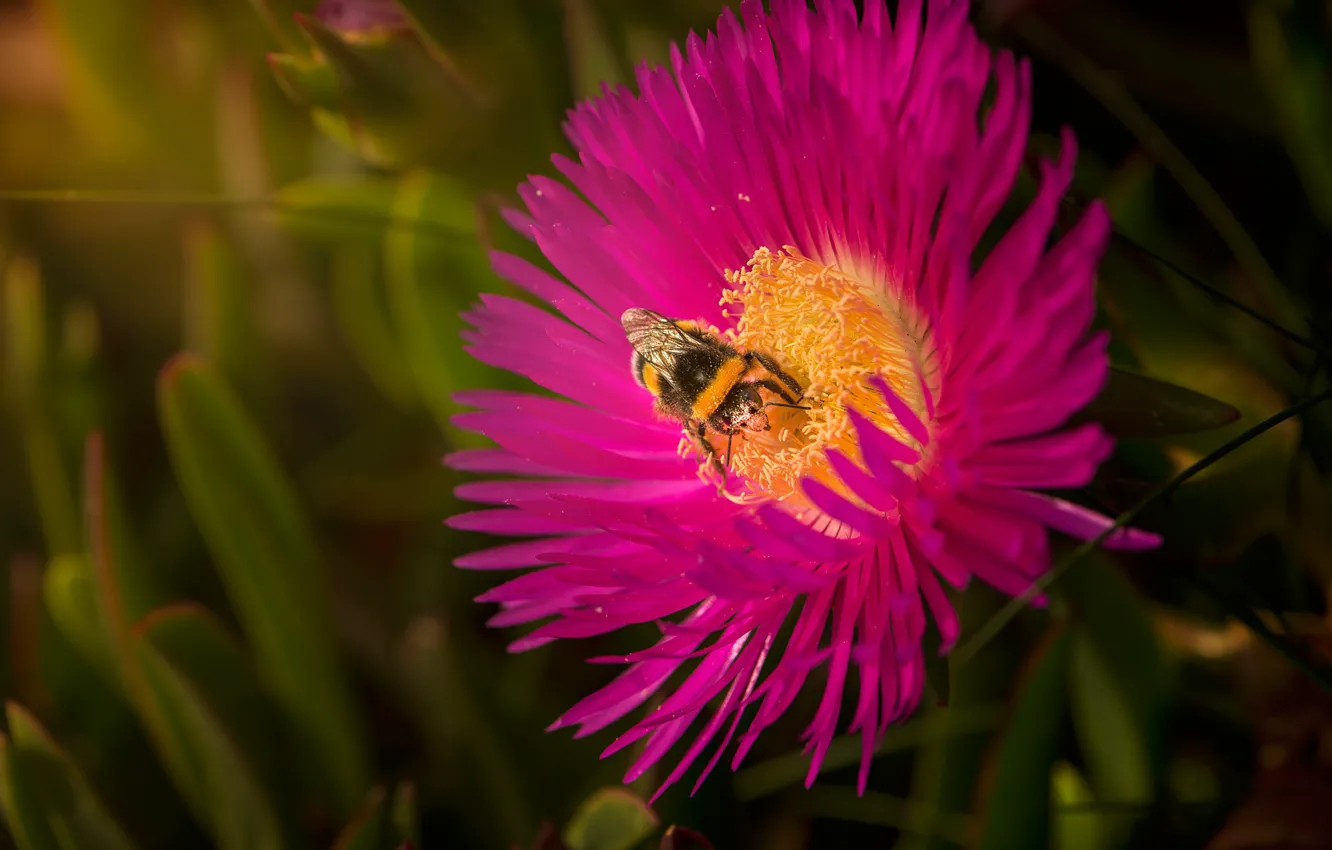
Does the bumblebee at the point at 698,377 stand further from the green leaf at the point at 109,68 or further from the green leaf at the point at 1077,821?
the green leaf at the point at 109,68

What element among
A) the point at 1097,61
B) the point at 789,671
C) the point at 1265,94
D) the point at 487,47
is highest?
the point at 487,47

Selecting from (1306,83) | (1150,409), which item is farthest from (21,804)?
(1306,83)

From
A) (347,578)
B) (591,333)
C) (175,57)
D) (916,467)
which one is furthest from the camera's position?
(175,57)

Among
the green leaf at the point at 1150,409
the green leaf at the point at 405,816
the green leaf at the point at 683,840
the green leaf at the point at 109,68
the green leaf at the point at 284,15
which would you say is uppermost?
the green leaf at the point at 109,68

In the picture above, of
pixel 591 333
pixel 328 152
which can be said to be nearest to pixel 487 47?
pixel 591 333

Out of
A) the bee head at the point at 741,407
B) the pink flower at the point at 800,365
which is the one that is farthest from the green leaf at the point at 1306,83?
the bee head at the point at 741,407

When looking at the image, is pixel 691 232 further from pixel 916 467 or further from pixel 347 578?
pixel 347 578

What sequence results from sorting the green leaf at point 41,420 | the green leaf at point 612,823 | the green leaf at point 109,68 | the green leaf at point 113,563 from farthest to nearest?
1. the green leaf at point 109,68
2. the green leaf at point 41,420
3. the green leaf at point 113,563
4. the green leaf at point 612,823
